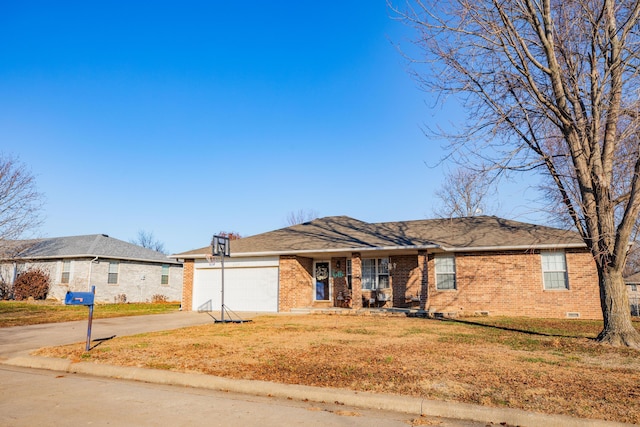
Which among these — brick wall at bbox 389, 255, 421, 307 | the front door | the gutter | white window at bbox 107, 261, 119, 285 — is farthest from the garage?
white window at bbox 107, 261, 119, 285

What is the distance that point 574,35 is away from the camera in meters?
10.4

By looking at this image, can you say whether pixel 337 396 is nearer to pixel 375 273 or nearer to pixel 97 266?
pixel 375 273

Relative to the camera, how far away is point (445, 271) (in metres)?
19.2

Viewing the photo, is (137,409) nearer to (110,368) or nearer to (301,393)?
(301,393)

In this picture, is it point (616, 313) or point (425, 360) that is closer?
point (425, 360)

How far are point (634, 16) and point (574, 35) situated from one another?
130 cm

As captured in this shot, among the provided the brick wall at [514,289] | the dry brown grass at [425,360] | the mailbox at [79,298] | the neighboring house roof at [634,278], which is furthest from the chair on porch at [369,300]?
the neighboring house roof at [634,278]

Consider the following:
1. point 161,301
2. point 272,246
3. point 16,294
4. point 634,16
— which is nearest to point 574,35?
point 634,16

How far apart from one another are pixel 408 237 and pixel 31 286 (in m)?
24.6

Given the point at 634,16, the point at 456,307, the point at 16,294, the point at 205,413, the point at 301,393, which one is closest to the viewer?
the point at 205,413

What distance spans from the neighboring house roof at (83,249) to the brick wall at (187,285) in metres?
9.73

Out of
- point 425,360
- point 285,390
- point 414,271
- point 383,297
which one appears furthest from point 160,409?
point 414,271

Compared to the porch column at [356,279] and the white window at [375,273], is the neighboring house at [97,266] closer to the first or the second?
the white window at [375,273]

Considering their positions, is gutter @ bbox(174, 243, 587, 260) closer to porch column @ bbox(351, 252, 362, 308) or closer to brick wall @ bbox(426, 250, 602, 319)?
brick wall @ bbox(426, 250, 602, 319)
